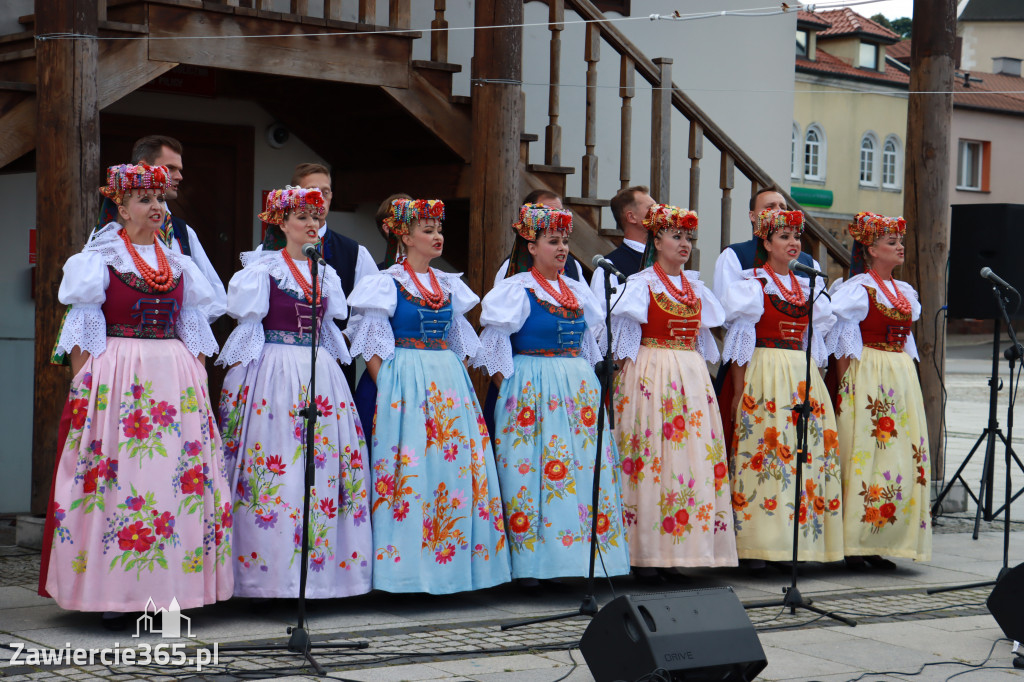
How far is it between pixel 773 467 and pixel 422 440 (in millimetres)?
1887

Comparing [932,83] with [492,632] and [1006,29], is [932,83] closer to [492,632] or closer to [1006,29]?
[492,632]

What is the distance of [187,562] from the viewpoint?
503 cm

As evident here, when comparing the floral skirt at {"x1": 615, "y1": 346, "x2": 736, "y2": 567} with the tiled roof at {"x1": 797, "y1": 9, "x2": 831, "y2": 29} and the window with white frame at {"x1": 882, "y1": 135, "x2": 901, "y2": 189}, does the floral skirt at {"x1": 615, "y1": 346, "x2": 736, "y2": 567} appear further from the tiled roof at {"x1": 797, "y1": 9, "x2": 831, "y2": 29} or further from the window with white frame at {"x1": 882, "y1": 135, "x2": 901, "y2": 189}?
the window with white frame at {"x1": 882, "y1": 135, "x2": 901, "y2": 189}

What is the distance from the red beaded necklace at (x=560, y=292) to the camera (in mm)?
5941

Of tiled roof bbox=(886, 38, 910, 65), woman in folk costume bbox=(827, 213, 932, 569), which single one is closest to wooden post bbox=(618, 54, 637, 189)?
woman in folk costume bbox=(827, 213, 932, 569)

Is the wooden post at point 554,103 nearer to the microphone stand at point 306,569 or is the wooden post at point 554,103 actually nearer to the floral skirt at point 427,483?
the floral skirt at point 427,483

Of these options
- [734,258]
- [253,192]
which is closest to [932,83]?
[734,258]

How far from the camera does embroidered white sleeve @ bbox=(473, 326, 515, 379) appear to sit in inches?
230

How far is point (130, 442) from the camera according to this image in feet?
16.2

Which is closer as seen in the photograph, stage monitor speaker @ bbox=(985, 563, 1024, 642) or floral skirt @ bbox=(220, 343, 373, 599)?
stage monitor speaker @ bbox=(985, 563, 1024, 642)

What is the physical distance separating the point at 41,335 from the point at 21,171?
1.58 m

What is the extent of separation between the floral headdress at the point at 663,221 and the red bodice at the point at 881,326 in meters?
1.15

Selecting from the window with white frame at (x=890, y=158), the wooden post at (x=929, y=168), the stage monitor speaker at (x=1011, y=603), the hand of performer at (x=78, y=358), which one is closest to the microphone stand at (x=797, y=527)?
the stage monitor speaker at (x=1011, y=603)

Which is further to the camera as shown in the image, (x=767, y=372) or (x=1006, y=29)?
(x=1006, y=29)
